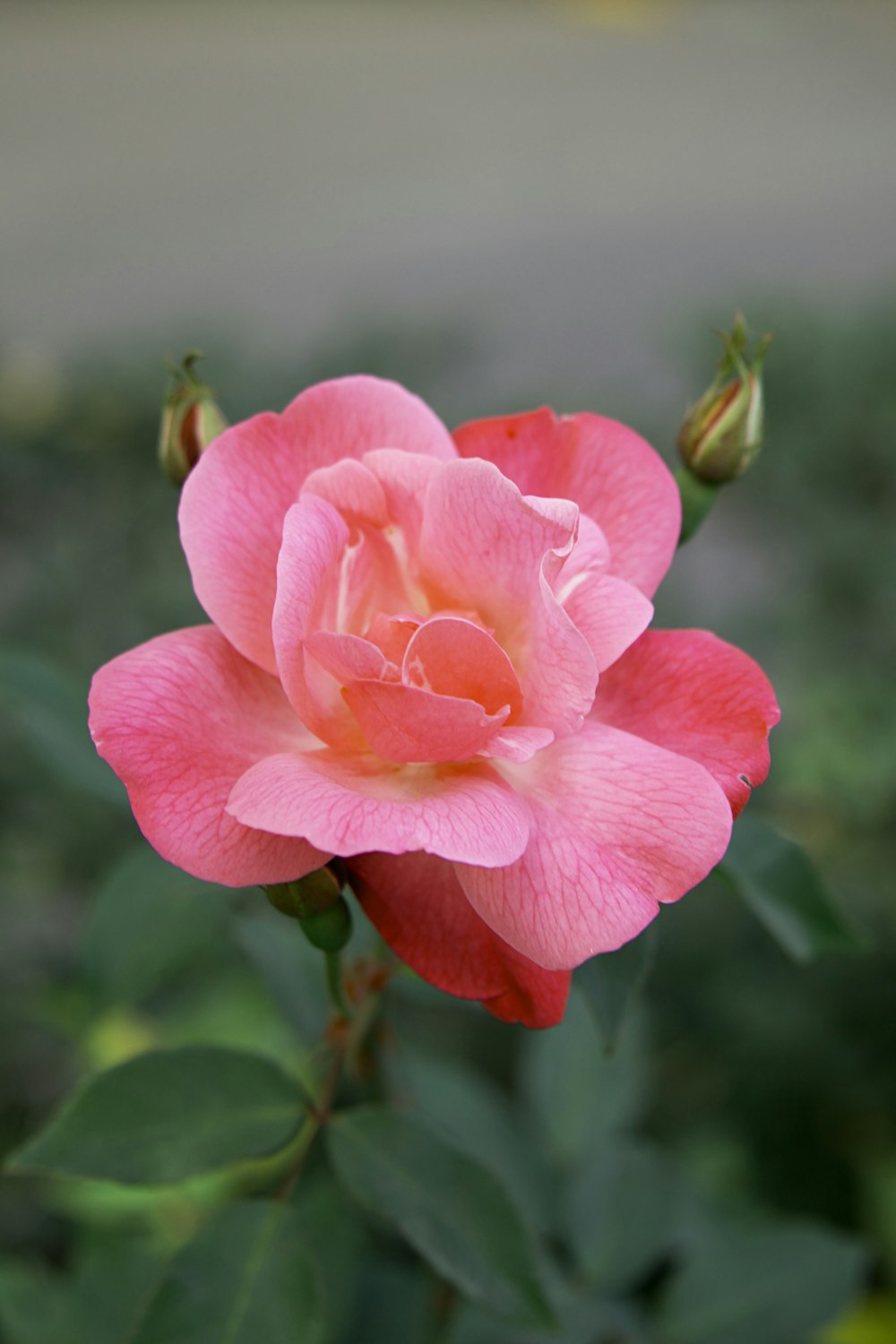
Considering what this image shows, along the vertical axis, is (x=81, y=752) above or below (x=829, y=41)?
below

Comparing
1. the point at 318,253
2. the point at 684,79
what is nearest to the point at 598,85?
the point at 684,79

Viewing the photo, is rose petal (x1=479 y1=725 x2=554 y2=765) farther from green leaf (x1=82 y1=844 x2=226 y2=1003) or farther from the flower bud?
green leaf (x1=82 y1=844 x2=226 y2=1003)

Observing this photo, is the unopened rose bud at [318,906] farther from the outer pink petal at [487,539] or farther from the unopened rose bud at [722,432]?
the unopened rose bud at [722,432]

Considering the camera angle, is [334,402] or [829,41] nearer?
[334,402]

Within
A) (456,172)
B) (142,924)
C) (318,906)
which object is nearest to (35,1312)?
(142,924)

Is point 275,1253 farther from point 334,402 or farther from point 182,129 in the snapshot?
point 182,129

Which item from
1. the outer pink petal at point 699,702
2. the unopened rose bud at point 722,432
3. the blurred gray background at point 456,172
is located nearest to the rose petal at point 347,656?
the outer pink petal at point 699,702

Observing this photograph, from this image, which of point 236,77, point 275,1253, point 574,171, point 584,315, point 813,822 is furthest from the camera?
point 236,77

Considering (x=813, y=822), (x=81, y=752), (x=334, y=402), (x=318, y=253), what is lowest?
(x=813, y=822)
